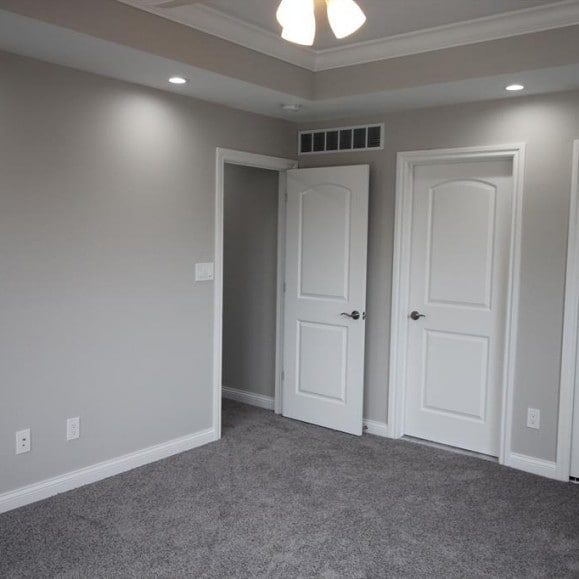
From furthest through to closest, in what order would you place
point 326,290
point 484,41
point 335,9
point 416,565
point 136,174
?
1. point 326,290
2. point 136,174
3. point 484,41
4. point 416,565
5. point 335,9

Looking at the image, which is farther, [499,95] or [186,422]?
[186,422]

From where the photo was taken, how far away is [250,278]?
5145mm

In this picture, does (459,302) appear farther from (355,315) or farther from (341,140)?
(341,140)

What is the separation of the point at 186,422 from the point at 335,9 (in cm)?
288

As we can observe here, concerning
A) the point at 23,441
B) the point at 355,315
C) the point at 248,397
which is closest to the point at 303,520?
the point at 23,441

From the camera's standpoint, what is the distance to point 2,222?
3.03 m

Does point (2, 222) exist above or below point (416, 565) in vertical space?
above

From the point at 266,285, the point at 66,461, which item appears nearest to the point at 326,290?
the point at 266,285

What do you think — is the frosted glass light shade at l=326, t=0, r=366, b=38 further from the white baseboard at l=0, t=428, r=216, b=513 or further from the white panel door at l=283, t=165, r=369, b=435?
the white baseboard at l=0, t=428, r=216, b=513

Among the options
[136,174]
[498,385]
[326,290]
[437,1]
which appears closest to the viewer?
[437,1]

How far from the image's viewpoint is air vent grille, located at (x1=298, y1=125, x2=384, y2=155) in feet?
14.2

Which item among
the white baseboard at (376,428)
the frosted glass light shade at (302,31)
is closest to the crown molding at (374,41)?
the frosted glass light shade at (302,31)

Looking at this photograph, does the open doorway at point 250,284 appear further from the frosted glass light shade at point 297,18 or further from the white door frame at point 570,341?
the frosted glass light shade at point 297,18

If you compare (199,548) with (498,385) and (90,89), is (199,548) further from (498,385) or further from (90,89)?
(90,89)
